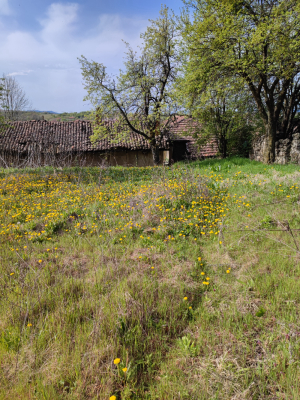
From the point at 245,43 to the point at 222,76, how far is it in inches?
76.0

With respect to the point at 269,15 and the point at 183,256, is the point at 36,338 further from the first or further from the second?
the point at 269,15

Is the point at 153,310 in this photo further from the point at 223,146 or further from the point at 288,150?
the point at 223,146

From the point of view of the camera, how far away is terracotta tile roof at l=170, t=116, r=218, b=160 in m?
18.3

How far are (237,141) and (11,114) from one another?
110ft

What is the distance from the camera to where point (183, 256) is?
13.1 ft

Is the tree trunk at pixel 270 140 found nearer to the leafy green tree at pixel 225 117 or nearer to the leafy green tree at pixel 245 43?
the leafy green tree at pixel 245 43

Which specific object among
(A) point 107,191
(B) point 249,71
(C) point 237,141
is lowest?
(A) point 107,191

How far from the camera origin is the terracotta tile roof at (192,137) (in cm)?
1830

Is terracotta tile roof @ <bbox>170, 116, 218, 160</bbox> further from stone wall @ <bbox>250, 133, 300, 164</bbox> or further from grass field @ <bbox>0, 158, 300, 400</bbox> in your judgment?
grass field @ <bbox>0, 158, 300, 400</bbox>

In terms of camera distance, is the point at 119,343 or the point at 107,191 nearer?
the point at 119,343

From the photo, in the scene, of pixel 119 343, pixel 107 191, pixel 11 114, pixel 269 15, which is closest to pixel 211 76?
pixel 269 15

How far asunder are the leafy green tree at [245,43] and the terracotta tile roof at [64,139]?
9188mm

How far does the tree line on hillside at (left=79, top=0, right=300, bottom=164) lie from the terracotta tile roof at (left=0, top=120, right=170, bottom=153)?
8.69ft

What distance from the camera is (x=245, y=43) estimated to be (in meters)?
9.53
